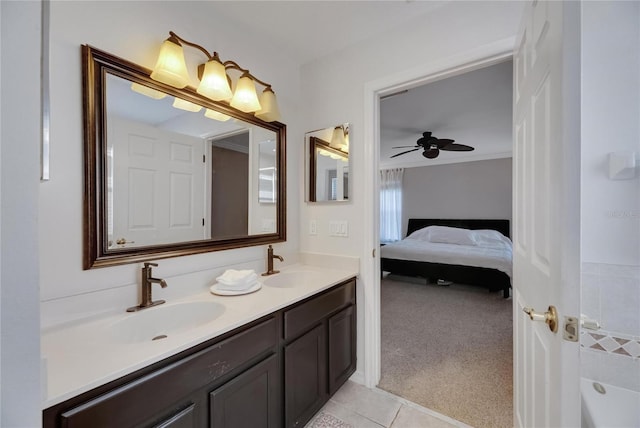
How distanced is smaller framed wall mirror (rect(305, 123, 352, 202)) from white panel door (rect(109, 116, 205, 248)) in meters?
0.84

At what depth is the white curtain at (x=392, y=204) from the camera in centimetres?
671

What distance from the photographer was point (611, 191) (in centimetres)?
121

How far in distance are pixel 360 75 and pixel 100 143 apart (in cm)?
160

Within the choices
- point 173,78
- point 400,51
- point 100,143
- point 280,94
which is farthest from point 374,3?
point 100,143

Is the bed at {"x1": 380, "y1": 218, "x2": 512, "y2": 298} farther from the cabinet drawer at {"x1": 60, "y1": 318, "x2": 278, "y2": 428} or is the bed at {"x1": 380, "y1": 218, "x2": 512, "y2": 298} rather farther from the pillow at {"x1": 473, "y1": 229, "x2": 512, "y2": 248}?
the cabinet drawer at {"x1": 60, "y1": 318, "x2": 278, "y2": 428}

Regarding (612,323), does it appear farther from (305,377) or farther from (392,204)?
(392,204)

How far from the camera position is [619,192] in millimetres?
1192

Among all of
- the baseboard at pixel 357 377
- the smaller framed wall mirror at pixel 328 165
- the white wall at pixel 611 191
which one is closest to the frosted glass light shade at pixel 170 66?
the smaller framed wall mirror at pixel 328 165

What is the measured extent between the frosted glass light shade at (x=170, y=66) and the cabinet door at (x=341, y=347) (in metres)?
1.55

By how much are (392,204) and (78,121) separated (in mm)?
6381

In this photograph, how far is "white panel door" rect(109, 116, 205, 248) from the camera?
1234 mm

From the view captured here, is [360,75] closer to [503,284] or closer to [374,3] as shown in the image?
[374,3]

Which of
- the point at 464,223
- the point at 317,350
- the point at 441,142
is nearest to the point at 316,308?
the point at 317,350

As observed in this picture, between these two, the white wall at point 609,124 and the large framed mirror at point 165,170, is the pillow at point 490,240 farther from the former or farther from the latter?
the large framed mirror at point 165,170
